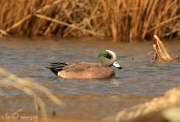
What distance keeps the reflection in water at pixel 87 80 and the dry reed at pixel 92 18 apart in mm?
398

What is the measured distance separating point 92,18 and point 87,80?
452 cm

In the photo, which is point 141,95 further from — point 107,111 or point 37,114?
point 37,114

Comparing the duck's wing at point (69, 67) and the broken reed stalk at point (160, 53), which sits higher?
the broken reed stalk at point (160, 53)

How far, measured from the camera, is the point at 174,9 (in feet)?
42.1

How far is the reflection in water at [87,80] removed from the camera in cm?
671

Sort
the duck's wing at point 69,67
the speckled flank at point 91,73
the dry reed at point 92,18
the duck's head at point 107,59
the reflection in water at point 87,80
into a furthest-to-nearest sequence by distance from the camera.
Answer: the dry reed at point 92,18, the duck's head at point 107,59, the duck's wing at point 69,67, the speckled flank at point 91,73, the reflection in water at point 87,80

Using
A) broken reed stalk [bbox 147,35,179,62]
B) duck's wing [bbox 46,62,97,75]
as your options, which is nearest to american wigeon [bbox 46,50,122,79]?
duck's wing [bbox 46,62,97,75]

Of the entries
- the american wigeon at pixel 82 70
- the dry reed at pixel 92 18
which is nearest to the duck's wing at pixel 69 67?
the american wigeon at pixel 82 70

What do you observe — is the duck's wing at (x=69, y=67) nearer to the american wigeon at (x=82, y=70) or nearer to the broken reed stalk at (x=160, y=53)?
the american wigeon at (x=82, y=70)

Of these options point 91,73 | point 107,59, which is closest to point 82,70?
point 91,73

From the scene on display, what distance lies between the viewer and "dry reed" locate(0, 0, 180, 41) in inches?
499

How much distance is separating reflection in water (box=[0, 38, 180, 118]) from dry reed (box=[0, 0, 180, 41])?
1.31 ft

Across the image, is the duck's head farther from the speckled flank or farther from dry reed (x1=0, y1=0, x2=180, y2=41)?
dry reed (x1=0, y1=0, x2=180, y2=41)

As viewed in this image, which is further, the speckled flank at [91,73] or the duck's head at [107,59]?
the duck's head at [107,59]
